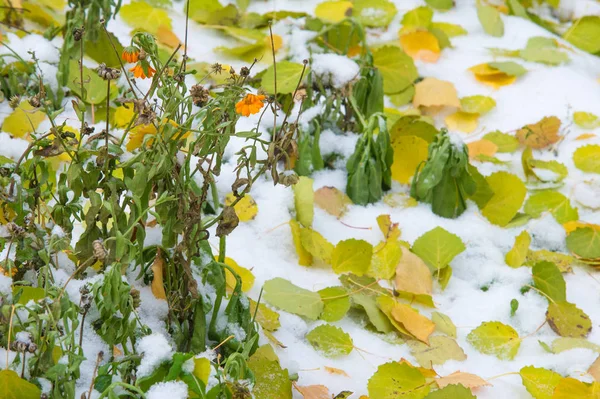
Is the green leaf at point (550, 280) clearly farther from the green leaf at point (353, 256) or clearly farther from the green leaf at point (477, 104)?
the green leaf at point (477, 104)

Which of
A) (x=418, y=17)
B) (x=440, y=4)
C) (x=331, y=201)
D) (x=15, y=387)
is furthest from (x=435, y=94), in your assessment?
(x=15, y=387)

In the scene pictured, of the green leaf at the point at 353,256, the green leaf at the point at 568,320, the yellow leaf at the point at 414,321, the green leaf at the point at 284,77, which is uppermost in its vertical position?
the green leaf at the point at 284,77

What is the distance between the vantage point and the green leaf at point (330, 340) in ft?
4.23

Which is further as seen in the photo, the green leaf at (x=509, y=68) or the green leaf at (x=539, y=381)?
the green leaf at (x=509, y=68)

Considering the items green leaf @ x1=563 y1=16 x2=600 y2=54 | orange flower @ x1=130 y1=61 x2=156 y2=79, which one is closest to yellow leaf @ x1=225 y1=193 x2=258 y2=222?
orange flower @ x1=130 y1=61 x2=156 y2=79

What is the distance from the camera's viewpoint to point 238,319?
1162 mm

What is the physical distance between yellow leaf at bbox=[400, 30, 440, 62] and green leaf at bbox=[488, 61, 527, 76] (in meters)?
0.18

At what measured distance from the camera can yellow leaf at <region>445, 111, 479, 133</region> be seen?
6.39ft

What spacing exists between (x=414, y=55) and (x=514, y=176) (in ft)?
2.17

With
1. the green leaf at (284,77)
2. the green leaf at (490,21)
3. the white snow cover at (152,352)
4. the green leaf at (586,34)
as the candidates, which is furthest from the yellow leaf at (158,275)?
the green leaf at (586,34)

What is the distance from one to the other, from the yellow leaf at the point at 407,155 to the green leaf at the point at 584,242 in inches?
15.4

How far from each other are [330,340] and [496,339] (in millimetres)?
330

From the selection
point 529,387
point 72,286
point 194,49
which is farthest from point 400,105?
point 72,286

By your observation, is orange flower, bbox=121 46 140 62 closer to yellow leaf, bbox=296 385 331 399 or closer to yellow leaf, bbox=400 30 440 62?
yellow leaf, bbox=296 385 331 399
